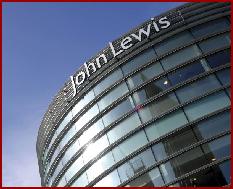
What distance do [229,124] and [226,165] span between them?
3.09m

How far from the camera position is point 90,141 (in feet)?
111

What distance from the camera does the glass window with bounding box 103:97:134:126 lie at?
32.4 metres

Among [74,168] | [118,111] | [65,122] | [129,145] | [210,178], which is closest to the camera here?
[210,178]

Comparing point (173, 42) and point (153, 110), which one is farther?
point (173, 42)

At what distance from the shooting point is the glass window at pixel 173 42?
1323 inches

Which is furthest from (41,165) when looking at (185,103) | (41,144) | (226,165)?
(226,165)

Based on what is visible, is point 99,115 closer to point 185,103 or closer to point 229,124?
point 185,103

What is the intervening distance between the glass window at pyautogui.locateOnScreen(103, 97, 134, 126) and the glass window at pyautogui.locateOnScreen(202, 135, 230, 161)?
7.24 metres

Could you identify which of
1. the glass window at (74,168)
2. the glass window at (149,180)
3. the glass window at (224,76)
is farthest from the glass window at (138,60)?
the glass window at (149,180)

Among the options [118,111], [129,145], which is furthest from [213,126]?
[118,111]

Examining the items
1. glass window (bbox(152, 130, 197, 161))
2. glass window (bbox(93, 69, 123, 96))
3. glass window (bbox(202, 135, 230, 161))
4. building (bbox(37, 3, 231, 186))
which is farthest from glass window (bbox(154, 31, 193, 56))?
glass window (bbox(202, 135, 230, 161))

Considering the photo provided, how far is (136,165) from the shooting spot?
29.5 m

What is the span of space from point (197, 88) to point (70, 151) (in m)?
12.3

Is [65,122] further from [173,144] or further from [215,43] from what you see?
[215,43]
